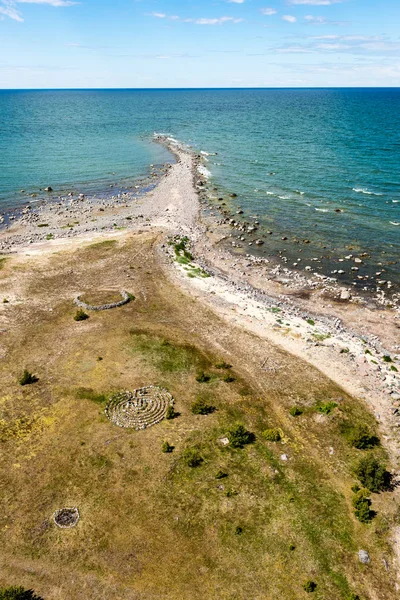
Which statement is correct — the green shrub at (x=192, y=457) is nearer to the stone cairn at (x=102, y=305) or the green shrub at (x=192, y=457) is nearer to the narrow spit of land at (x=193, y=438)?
the narrow spit of land at (x=193, y=438)

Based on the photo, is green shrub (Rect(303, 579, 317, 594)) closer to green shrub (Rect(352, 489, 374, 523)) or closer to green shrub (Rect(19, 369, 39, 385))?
green shrub (Rect(352, 489, 374, 523))

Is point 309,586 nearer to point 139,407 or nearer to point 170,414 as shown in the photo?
point 170,414

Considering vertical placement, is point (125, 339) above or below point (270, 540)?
above

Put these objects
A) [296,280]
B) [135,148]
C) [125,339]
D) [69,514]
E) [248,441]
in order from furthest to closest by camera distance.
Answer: [135,148] < [296,280] < [125,339] < [248,441] < [69,514]

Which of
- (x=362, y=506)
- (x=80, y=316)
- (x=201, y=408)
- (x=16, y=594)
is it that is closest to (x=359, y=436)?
(x=362, y=506)

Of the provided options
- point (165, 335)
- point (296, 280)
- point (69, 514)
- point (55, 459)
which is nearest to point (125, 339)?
point (165, 335)

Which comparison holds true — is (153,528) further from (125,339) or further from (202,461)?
(125,339)
